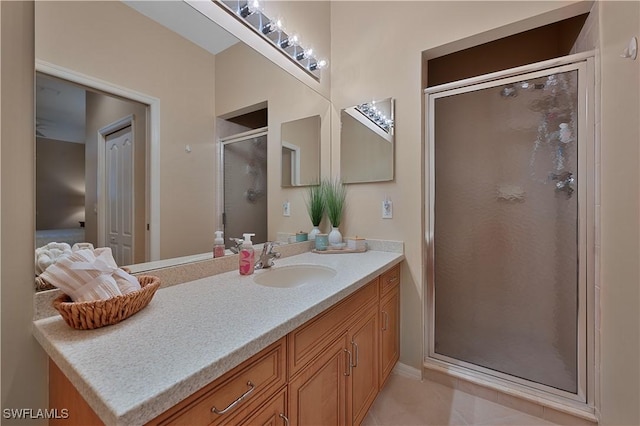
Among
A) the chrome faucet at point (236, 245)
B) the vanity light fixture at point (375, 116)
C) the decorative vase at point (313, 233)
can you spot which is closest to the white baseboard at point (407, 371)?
the decorative vase at point (313, 233)

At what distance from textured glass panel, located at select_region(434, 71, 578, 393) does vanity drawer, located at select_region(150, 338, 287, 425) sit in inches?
54.0

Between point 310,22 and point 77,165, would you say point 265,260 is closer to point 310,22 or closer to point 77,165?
point 77,165

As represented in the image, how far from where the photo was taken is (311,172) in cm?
204

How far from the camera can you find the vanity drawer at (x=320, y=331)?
855 mm

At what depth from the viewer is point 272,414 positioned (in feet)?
2.54

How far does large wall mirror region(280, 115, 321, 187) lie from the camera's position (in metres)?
1.82

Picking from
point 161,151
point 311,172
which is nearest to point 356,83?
point 311,172

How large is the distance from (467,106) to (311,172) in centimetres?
113

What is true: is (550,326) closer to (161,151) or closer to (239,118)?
(239,118)

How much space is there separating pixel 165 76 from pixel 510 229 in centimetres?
197

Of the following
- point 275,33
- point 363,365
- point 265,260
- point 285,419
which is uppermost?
point 275,33

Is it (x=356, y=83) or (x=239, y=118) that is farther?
(x=356, y=83)

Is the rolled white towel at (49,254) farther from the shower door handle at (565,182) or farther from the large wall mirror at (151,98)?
the shower door handle at (565,182)

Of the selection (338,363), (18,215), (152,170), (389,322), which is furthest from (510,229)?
(18,215)
